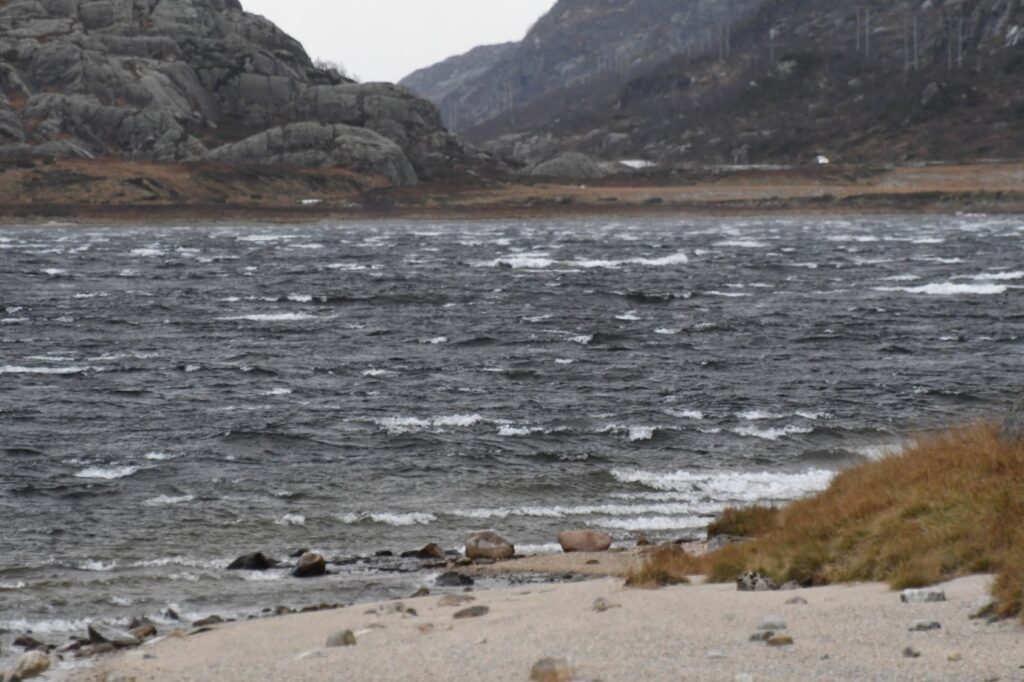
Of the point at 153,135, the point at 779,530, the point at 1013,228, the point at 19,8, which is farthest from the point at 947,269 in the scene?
the point at 19,8

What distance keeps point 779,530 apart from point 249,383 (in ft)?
58.9

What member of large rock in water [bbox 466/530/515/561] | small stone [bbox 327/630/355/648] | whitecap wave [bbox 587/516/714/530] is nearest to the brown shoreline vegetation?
whitecap wave [bbox 587/516/714/530]

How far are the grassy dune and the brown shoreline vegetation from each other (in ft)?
342

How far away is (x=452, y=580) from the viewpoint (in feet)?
46.8

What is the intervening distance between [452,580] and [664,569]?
105 inches

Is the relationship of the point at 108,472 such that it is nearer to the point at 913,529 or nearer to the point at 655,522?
the point at 655,522

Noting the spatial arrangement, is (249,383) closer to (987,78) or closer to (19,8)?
(19,8)

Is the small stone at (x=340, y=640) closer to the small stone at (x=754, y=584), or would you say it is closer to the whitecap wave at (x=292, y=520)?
the small stone at (x=754, y=584)

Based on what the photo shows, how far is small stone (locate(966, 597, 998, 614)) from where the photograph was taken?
9266mm

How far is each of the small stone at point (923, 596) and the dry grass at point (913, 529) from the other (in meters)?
0.45

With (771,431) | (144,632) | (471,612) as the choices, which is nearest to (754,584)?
(471,612)

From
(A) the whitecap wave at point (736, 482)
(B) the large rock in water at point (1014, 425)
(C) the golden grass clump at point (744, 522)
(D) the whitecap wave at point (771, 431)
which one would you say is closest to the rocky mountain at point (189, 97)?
(D) the whitecap wave at point (771, 431)

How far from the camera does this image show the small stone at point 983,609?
365 inches

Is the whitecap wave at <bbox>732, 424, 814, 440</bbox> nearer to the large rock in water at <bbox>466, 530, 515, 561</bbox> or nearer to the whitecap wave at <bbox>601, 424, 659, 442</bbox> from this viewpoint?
the whitecap wave at <bbox>601, 424, 659, 442</bbox>
